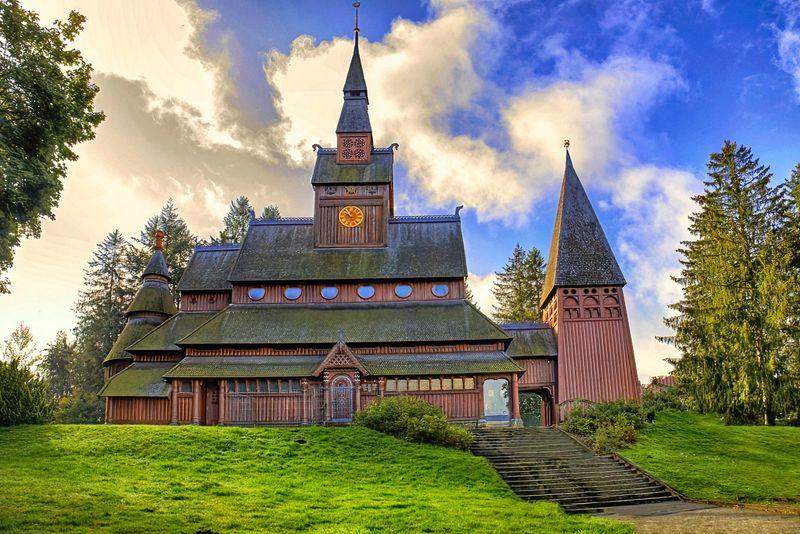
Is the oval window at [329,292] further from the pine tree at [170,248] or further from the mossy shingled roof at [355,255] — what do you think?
the pine tree at [170,248]

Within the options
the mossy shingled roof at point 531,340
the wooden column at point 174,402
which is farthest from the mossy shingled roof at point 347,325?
the mossy shingled roof at point 531,340

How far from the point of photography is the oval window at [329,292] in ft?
119

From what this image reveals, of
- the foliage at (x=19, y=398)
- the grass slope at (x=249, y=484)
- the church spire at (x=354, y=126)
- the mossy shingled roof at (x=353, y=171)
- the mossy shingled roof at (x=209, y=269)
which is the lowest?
the grass slope at (x=249, y=484)

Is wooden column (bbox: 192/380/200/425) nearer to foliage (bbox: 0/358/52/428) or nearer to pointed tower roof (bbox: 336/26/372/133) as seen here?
foliage (bbox: 0/358/52/428)

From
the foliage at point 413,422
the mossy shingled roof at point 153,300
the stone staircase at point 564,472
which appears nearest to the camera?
the stone staircase at point 564,472

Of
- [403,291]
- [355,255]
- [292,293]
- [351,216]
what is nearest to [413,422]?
[403,291]

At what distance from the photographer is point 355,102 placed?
139 feet

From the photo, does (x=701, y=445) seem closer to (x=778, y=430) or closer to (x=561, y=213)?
(x=778, y=430)

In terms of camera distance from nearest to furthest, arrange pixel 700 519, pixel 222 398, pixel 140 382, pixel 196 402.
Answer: pixel 700 519 < pixel 196 402 < pixel 222 398 < pixel 140 382

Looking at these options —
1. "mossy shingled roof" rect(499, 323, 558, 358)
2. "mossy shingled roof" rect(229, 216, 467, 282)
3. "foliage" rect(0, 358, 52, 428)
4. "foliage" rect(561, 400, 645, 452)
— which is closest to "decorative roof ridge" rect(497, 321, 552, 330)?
"mossy shingled roof" rect(499, 323, 558, 358)

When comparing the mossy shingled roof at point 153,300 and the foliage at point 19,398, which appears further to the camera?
the mossy shingled roof at point 153,300

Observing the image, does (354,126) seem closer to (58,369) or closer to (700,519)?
(700,519)

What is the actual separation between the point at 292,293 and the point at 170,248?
87.7 ft

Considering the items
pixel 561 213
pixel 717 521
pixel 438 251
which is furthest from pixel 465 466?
pixel 561 213
